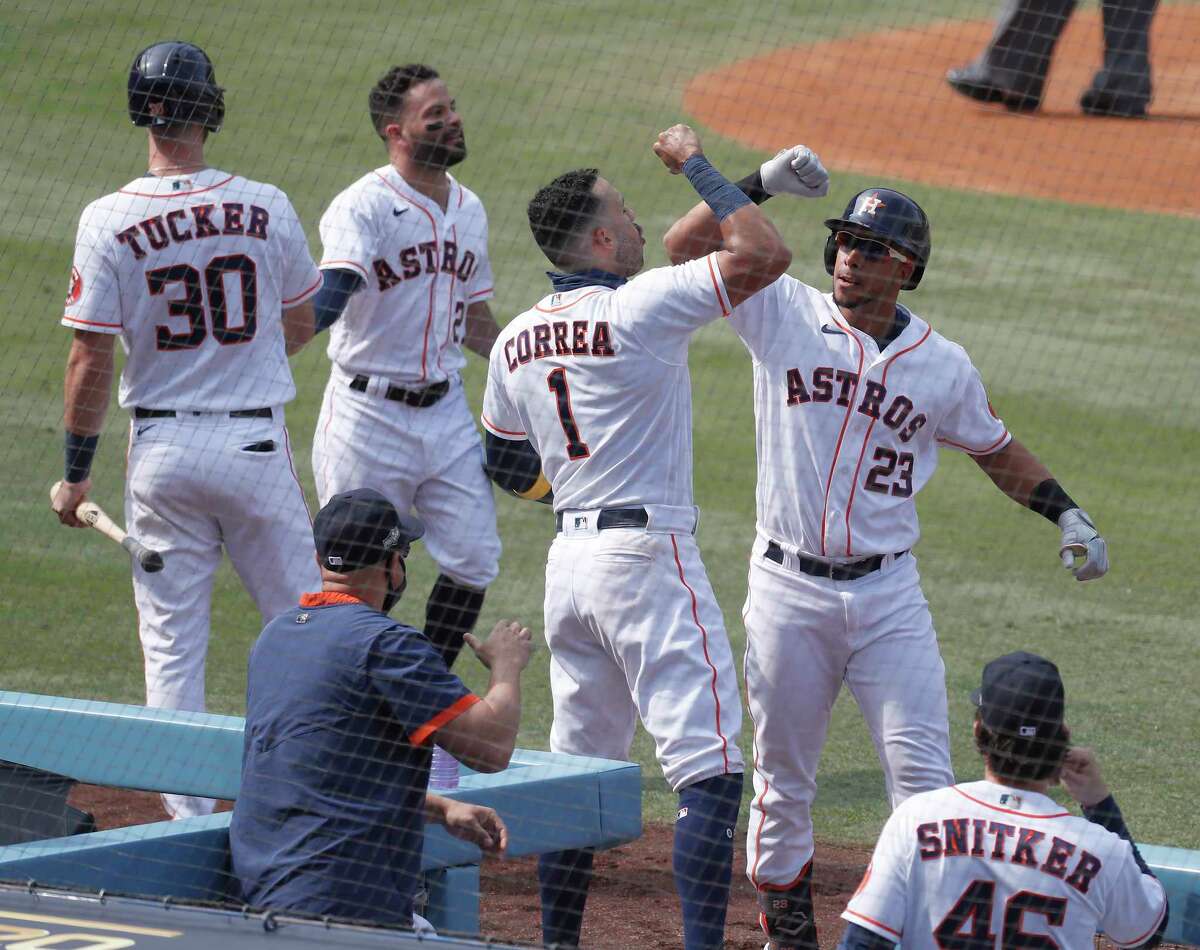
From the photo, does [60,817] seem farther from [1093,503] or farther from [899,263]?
[1093,503]

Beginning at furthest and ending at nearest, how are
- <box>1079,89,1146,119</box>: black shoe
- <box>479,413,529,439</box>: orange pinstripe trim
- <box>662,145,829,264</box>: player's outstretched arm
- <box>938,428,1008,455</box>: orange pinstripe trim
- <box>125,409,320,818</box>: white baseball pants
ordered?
1. <box>1079,89,1146,119</box>: black shoe
2. <box>125,409,320,818</box>: white baseball pants
3. <box>479,413,529,439</box>: orange pinstripe trim
4. <box>938,428,1008,455</box>: orange pinstripe trim
5. <box>662,145,829,264</box>: player's outstretched arm

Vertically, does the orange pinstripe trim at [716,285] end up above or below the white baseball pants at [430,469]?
above

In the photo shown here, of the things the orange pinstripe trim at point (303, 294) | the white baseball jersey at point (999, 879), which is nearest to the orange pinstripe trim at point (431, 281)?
the orange pinstripe trim at point (303, 294)

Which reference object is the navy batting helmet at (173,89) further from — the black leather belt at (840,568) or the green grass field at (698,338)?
the black leather belt at (840,568)

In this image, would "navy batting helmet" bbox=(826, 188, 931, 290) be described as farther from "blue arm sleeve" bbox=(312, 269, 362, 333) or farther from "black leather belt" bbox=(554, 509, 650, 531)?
"blue arm sleeve" bbox=(312, 269, 362, 333)

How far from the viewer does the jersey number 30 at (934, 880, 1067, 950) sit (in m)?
2.93

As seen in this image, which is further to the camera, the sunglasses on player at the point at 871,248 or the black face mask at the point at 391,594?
the sunglasses on player at the point at 871,248

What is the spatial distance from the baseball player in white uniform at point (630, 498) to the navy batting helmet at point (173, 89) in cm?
113

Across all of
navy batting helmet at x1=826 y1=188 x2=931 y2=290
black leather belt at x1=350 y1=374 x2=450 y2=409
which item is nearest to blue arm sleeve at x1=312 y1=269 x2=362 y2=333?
black leather belt at x1=350 y1=374 x2=450 y2=409

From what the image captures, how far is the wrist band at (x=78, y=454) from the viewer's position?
192 inches

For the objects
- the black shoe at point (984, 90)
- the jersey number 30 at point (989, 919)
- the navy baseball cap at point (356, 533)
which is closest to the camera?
the jersey number 30 at point (989, 919)

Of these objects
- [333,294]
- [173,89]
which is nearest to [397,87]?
[333,294]

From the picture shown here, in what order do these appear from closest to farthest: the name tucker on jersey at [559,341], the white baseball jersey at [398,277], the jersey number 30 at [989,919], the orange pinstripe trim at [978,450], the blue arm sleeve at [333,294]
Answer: the jersey number 30 at [989,919], the name tucker on jersey at [559,341], the orange pinstripe trim at [978,450], the blue arm sleeve at [333,294], the white baseball jersey at [398,277]

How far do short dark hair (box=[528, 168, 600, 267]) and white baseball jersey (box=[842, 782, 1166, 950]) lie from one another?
161 centimetres
